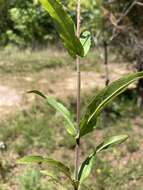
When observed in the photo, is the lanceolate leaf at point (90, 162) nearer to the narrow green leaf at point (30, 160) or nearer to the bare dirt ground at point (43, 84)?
the narrow green leaf at point (30, 160)

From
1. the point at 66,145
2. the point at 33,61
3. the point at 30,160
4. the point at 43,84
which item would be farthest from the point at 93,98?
the point at 33,61

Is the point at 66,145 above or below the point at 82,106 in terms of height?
below

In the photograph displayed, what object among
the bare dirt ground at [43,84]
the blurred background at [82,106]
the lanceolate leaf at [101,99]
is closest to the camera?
the lanceolate leaf at [101,99]

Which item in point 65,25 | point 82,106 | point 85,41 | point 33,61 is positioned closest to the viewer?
point 65,25

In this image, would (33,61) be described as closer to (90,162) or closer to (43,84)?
(43,84)

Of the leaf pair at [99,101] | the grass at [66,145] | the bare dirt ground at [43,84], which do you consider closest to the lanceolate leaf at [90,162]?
the leaf pair at [99,101]

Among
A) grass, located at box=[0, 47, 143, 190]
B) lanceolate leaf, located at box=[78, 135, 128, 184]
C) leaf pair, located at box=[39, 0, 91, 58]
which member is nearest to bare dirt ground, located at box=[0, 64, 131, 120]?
grass, located at box=[0, 47, 143, 190]

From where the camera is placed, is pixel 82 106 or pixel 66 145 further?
pixel 82 106
